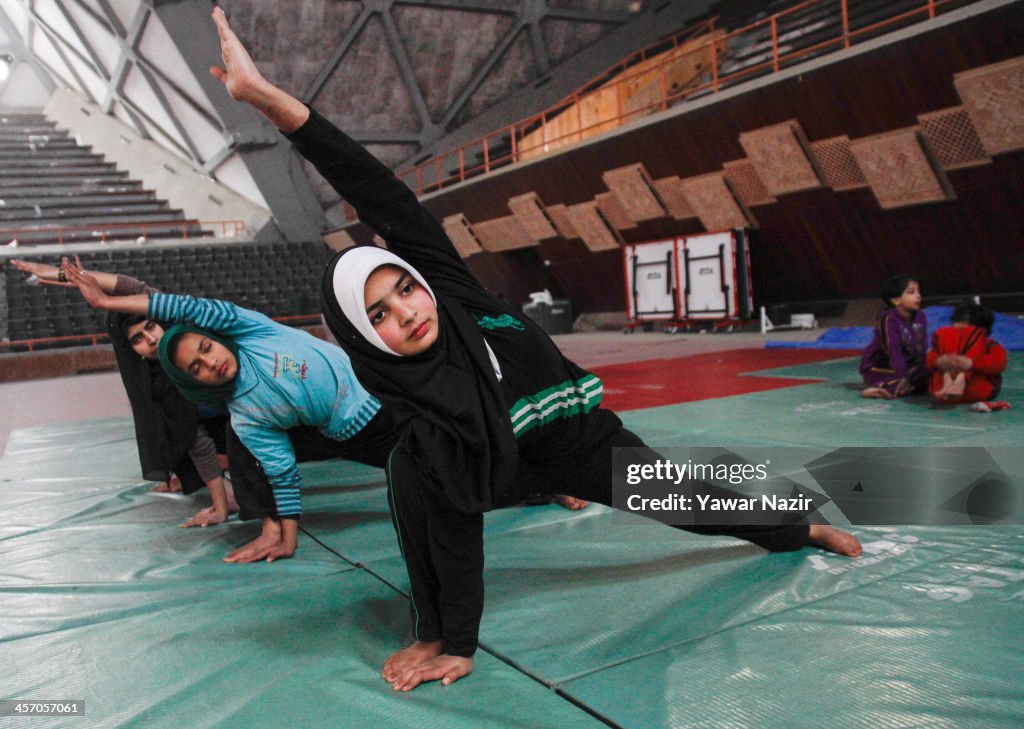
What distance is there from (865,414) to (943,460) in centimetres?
131

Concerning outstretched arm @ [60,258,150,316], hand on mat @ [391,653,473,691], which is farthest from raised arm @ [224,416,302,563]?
hand on mat @ [391,653,473,691]

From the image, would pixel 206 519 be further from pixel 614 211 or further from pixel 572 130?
pixel 572 130

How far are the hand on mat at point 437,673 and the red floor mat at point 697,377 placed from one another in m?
3.76

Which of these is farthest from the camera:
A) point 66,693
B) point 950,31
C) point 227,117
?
point 227,117

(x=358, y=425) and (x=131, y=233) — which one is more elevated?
(x=131, y=233)

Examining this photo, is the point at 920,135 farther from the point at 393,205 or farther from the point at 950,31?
the point at 393,205

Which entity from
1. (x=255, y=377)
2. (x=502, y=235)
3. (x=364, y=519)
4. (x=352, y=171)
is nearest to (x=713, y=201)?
(x=502, y=235)

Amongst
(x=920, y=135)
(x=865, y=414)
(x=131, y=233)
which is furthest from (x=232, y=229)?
(x=865, y=414)

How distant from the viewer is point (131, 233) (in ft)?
69.7

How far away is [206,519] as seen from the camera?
3.16 metres

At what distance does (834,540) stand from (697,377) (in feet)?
15.6

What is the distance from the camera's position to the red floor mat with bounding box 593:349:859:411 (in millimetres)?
5727

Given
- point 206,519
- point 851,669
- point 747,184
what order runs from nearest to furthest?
1. point 851,669
2. point 206,519
3. point 747,184

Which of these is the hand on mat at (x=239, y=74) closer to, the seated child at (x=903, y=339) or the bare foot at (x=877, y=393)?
the seated child at (x=903, y=339)
